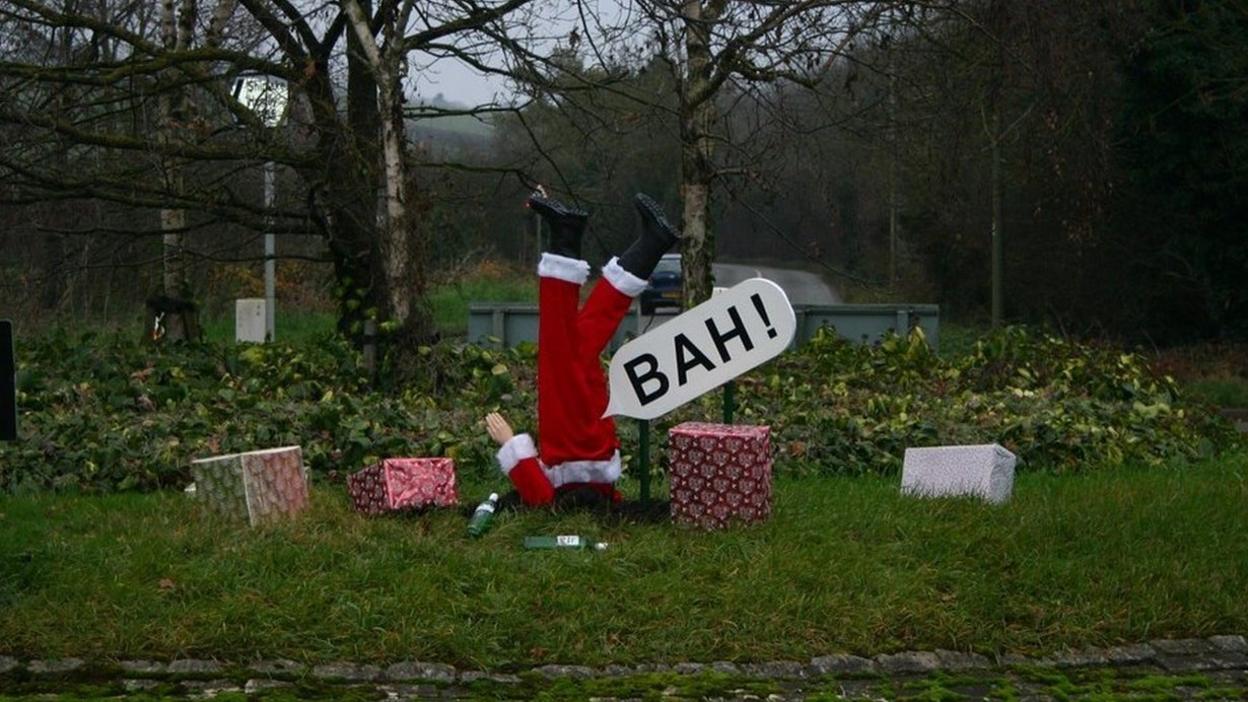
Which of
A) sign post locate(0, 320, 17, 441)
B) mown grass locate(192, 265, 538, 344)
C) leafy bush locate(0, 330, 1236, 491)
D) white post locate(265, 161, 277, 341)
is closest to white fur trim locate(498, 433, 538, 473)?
leafy bush locate(0, 330, 1236, 491)

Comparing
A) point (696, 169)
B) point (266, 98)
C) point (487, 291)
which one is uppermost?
point (266, 98)

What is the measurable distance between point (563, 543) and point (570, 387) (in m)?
0.94

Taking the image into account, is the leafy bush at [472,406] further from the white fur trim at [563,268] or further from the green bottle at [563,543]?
the green bottle at [563,543]

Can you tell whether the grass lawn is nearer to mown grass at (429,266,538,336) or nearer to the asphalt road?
mown grass at (429,266,538,336)

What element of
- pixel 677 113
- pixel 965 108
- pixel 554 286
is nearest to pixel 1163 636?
pixel 554 286

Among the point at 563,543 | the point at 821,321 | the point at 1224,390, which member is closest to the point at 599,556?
the point at 563,543

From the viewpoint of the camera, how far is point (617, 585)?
7.48m

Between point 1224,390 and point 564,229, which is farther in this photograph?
point 1224,390

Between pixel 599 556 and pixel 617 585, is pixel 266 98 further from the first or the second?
pixel 617 585

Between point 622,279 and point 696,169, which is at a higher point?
point 696,169

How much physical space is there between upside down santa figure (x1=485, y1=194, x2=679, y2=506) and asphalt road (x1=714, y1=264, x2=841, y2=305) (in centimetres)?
3119

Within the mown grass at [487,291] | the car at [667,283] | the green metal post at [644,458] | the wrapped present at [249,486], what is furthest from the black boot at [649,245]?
the car at [667,283]

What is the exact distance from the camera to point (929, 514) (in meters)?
8.85

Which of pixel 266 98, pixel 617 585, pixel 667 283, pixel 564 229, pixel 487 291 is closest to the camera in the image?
pixel 617 585
